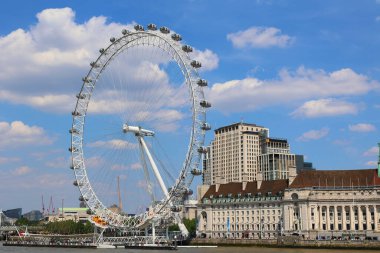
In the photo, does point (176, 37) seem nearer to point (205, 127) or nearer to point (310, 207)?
point (205, 127)

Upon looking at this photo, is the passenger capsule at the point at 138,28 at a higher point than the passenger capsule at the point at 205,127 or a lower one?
higher

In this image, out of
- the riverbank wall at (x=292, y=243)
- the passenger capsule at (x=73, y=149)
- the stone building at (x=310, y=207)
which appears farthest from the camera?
the stone building at (x=310, y=207)

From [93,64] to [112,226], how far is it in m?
24.5

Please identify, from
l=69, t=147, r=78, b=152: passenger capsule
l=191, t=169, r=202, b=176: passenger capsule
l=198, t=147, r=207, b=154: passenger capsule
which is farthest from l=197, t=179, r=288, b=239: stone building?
l=69, t=147, r=78, b=152: passenger capsule

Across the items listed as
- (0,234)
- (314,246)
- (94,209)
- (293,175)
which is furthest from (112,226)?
(0,234)

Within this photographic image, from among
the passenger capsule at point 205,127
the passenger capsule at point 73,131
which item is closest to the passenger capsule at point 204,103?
the passenger capsule at point 205,127

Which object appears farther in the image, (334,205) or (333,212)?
(333,212)

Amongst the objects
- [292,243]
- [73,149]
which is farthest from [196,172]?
[292,243]

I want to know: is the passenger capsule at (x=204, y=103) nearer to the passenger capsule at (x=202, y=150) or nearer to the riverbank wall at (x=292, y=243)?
the passenger capsule at (x=202, y=150)

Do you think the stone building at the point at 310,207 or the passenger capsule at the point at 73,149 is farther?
the stone building at the point at 310,207

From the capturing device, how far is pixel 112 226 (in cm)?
8981

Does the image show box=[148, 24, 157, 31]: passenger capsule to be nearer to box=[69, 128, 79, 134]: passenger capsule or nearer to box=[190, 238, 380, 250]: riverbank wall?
box=[69, 128, 79, 134]: passenger capsule

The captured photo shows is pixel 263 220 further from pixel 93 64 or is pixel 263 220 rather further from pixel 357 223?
pixel 93 64

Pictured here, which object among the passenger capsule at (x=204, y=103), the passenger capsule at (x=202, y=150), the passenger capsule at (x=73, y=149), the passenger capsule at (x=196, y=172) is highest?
the passenger capsule at (x=204, y=103)
